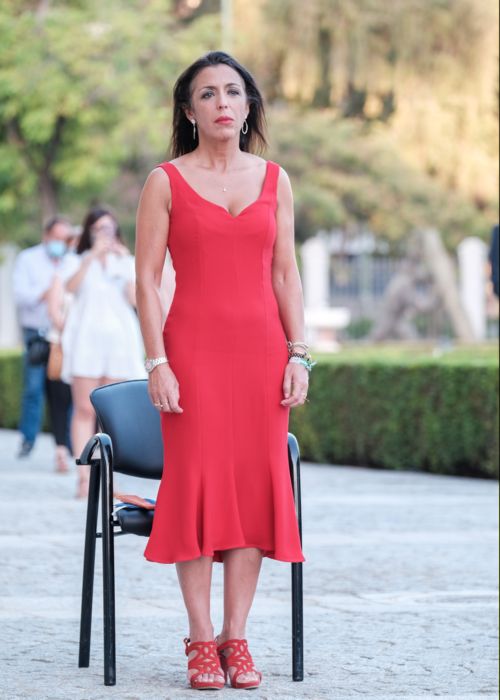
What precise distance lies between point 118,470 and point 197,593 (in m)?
0.53

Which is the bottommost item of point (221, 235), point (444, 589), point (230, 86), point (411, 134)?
point (444, 589)

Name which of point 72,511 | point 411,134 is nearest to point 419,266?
point 411,134

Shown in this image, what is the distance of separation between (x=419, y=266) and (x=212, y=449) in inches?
1606

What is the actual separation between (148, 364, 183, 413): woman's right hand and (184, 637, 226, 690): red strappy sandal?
69cm

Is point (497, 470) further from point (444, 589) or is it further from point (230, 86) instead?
point (230, 86)

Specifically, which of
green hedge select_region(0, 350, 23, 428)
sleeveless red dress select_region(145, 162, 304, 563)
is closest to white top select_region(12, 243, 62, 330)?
green hedge select_region(0, 350, 23, 428)

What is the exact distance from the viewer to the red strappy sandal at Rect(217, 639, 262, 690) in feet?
16.4

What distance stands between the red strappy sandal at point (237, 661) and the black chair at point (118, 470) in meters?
0.16

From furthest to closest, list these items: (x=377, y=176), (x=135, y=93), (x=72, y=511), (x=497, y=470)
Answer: (x=377, y=176) → (x=135, y=93) → (x=497, y=470) → (x=72, y=511)

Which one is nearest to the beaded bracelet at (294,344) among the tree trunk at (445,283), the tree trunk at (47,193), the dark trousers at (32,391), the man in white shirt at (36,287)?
the man in white shirt at (36,287)

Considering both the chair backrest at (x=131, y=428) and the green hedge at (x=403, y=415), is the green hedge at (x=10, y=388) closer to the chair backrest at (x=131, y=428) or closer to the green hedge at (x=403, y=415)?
the green hedge at (x=403, y=415)

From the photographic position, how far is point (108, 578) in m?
5.02

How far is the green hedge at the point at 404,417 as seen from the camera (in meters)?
12.5

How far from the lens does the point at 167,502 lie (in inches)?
197
